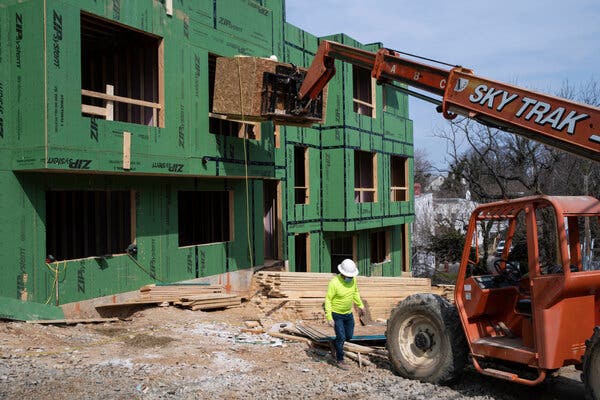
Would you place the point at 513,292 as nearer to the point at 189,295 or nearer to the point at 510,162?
the point at 189,295

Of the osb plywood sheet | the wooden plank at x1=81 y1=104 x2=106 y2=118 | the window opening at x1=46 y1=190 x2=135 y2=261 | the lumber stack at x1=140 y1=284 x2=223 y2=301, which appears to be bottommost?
the lumber stack at x1=140 y1=284 x2=223 y2=301

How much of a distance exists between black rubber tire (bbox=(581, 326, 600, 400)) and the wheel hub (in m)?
2.20

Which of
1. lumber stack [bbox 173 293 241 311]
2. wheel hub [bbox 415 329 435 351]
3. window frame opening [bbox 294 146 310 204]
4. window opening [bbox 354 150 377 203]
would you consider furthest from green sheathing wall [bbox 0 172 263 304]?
window opening [bbox 354 150 377 203]

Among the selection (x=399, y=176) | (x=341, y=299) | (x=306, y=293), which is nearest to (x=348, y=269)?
(x=341, y=299)

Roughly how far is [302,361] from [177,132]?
652 centimetres

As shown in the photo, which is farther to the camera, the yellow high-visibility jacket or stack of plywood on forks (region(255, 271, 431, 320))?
stack of plywood on forks (region(255, 271, 431, 320))

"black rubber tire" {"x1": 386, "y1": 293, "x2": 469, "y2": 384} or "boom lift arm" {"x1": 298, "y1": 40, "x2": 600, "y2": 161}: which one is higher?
"boom lift arm" {"x1": 298, "y1": 40, "x2": 600, "y2": 161}

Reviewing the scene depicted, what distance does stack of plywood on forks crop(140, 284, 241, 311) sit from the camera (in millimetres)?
12898

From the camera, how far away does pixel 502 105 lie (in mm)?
7340

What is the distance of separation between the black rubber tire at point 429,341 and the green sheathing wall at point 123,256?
6.72 metres

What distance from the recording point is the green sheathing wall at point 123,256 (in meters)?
10.6

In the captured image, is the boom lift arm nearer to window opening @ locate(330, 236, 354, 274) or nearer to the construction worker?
the construction worker

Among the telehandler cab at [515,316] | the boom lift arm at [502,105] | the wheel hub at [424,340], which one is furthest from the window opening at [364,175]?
the wheel hub at [424,340]

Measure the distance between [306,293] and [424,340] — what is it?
20.9 ft
